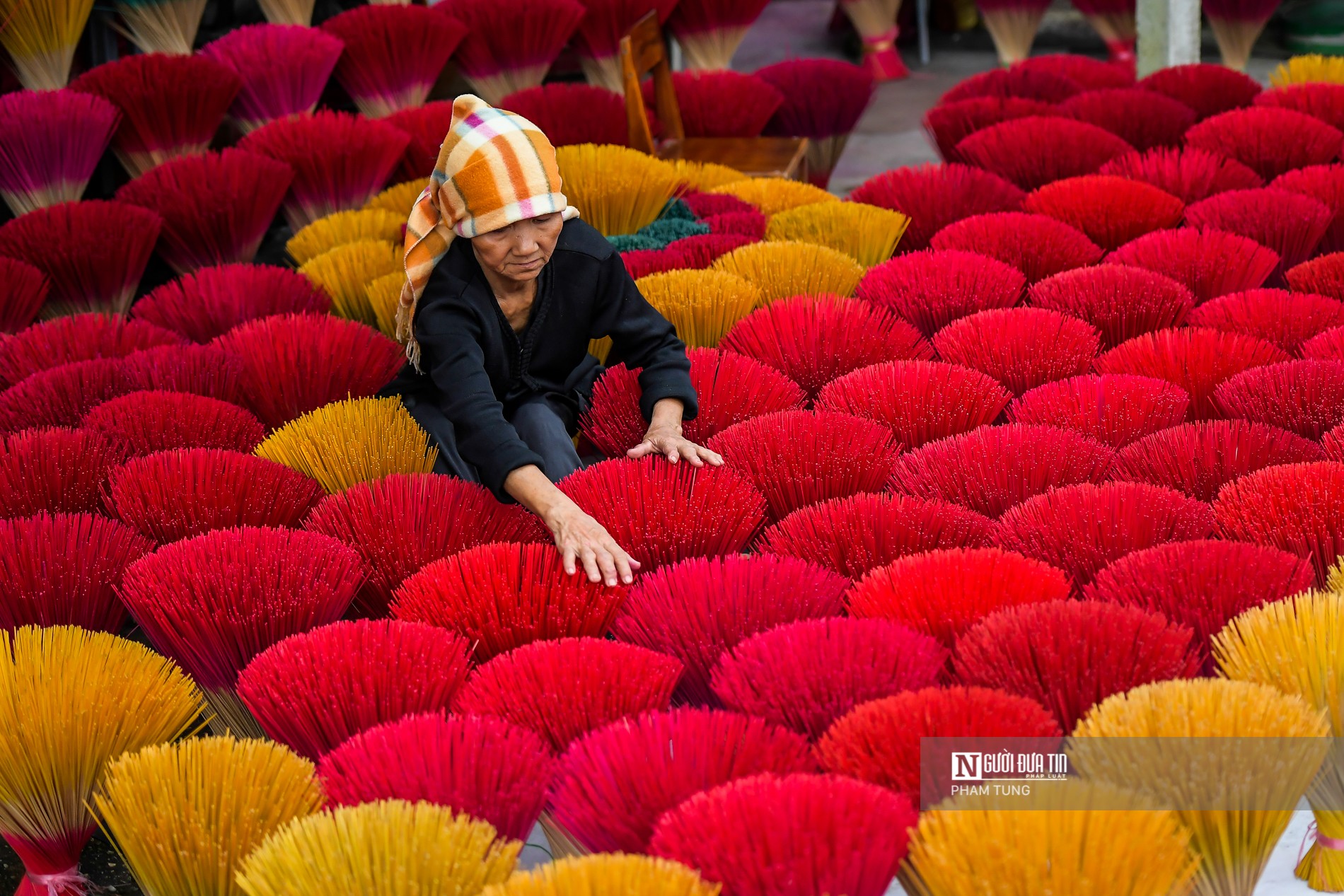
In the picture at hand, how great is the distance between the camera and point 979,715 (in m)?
0.83

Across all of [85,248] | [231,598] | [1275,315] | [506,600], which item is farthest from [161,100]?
Answer: [1275,315]

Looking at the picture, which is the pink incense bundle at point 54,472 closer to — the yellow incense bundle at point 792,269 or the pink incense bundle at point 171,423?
the pink incense bundle at point 171,423

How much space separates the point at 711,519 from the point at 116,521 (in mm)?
511

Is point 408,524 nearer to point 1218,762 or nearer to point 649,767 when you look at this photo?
point 649,767

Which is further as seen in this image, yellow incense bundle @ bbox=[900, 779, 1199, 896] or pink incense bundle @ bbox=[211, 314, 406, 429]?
pink incense bundle @ bbox=[211, 314, 406, 429]

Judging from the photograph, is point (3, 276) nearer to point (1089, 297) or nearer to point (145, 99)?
point (145, 99)

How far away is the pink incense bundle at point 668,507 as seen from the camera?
3.79 ft

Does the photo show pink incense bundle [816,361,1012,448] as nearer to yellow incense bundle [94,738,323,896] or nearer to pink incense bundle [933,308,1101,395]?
pink incense bundle [933,308,1101,395]

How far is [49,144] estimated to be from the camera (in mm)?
2133

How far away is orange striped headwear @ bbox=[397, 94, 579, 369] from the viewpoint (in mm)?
1229

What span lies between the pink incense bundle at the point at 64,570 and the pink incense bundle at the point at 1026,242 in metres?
1.08

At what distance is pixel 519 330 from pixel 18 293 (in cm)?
83

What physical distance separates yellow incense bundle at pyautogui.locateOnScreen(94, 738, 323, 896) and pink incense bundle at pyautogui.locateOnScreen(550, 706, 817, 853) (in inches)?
6.1

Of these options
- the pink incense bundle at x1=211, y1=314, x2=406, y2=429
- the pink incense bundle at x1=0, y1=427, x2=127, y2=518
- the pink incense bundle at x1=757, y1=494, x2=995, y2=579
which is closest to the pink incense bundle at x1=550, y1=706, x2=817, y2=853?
the pink incense bundle at x1=757, y1=494, x2=995, y2=579
